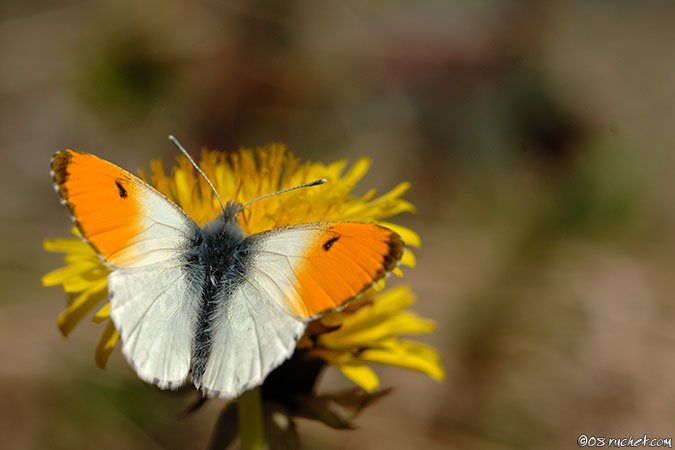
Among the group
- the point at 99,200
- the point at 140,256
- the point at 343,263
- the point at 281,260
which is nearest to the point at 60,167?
the point at 99,200

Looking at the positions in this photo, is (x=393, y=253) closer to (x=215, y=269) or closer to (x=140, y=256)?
(x=215, y=269)

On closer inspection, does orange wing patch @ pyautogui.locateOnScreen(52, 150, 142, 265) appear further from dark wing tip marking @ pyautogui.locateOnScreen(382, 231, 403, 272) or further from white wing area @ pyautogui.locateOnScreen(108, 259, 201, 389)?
dark wing tip marking @ pyautogui.locateOnScreen(382, 231, 403, 272)

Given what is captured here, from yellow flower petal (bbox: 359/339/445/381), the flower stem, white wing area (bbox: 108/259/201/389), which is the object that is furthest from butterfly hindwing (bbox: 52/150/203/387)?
yellow flower petal (bbox: 359/339/445/381)

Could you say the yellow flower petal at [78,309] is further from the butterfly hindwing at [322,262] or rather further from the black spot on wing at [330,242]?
the black spot on wing at [330,242]

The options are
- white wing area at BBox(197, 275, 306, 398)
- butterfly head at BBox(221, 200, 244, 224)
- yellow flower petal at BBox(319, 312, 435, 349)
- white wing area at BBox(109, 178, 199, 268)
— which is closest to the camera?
white wing area at BBox(197, 275, 306, 398)

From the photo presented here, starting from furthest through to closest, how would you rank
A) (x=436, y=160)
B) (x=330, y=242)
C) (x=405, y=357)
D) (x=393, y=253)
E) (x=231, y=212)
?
(x=436, y=160) < (x=405, y=357) < (x=231, y=212) < (x=330, y=242) < (x=393, y=253)

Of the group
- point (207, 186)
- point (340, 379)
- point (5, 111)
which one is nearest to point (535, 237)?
point (340, 379)

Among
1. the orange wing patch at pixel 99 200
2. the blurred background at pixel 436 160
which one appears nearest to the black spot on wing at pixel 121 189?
the orange wing patch at pixel 99 200
